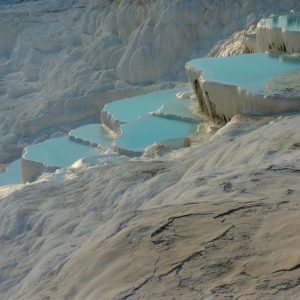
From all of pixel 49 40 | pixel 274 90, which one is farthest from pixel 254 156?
pixel 49 40

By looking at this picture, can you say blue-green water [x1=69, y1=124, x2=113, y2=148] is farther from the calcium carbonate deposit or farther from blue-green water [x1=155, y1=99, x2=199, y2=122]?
blue-green water [x1=155, y1=99, x2=199, y2=122]

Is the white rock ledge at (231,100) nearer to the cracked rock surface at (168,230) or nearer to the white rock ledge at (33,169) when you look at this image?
the cracked rock surface at (168,230)

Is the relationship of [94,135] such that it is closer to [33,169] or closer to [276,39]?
[33,169]

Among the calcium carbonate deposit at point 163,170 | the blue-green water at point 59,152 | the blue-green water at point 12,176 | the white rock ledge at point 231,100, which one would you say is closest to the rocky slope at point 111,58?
the calcium carbonate deposit at point 163,170

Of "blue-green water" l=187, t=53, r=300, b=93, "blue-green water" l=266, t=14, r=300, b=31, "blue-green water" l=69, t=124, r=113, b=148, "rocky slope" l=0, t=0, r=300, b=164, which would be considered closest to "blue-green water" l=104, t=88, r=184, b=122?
"blue-green water" l=69, t=124, r=113, b=148

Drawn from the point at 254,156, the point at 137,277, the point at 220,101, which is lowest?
the point at 220,101

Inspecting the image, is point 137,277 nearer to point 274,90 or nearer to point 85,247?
point 85,247
